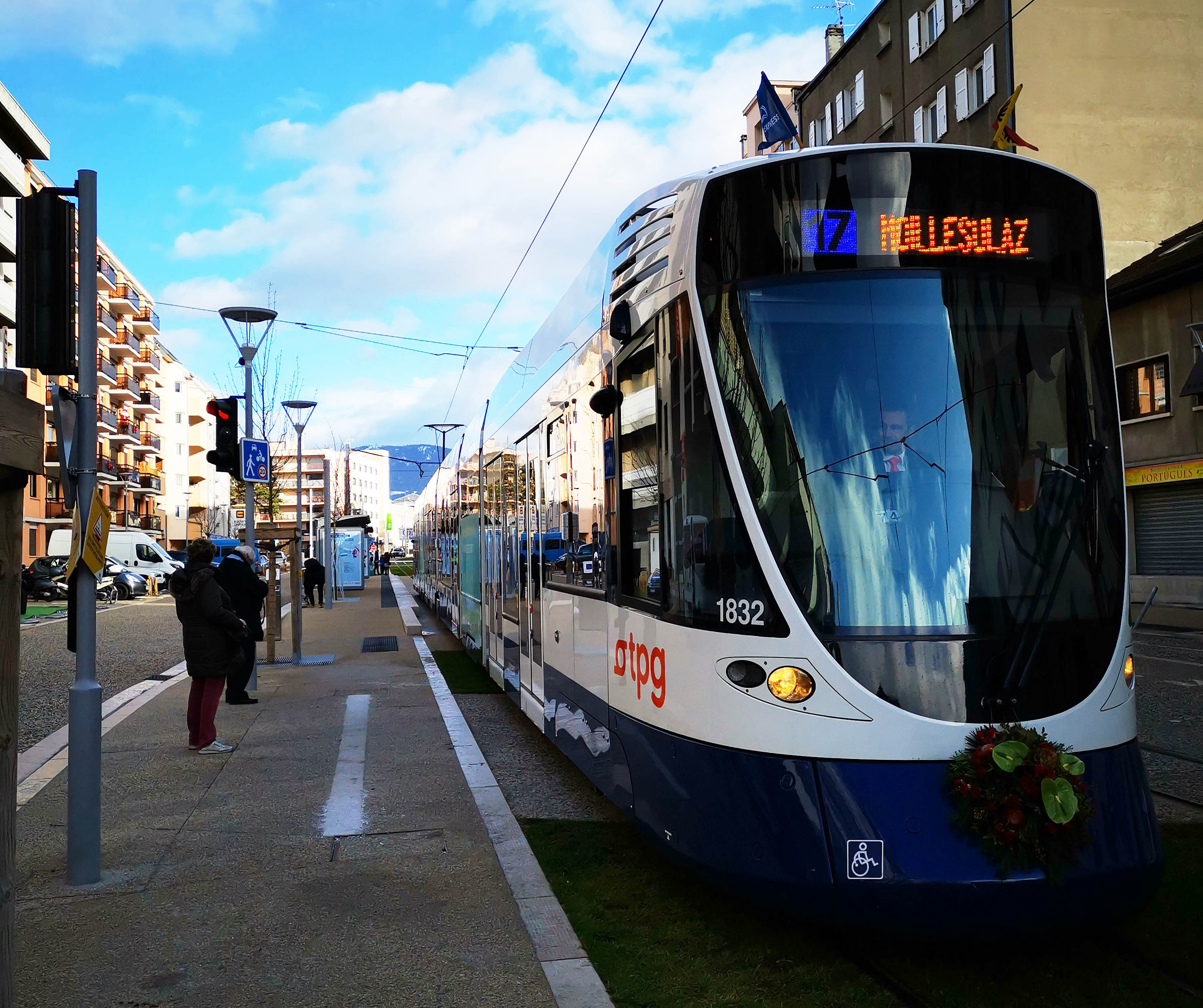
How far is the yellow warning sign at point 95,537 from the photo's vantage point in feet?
19.3

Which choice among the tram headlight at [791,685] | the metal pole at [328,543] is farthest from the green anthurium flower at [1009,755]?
the metal pole at [328,543]

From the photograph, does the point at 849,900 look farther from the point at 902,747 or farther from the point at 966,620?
the point at 966,620

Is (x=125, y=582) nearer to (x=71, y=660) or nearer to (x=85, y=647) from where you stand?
(x=71, y=660)

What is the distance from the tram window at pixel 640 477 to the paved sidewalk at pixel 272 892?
1.57 m

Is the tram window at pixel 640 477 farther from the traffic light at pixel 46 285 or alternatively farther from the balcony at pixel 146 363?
the balcony at pixel 146 363

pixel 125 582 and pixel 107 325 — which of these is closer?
pixel 125 582

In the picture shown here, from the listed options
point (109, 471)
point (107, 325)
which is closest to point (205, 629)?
point (109, 471)

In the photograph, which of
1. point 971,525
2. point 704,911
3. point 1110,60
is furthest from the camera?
point 1110,60

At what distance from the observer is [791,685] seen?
14.6 feet

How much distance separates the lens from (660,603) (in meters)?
5.24

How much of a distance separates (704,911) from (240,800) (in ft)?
11.9

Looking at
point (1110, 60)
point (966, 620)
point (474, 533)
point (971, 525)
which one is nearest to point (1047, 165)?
point (971, 525)

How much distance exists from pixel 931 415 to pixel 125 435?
83.3 m

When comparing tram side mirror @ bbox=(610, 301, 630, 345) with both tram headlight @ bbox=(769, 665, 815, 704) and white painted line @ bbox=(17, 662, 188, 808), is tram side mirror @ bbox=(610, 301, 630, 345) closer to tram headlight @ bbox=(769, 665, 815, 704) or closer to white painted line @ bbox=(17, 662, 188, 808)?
tram headlight @ bbox=(769, 665, 815, 704)
